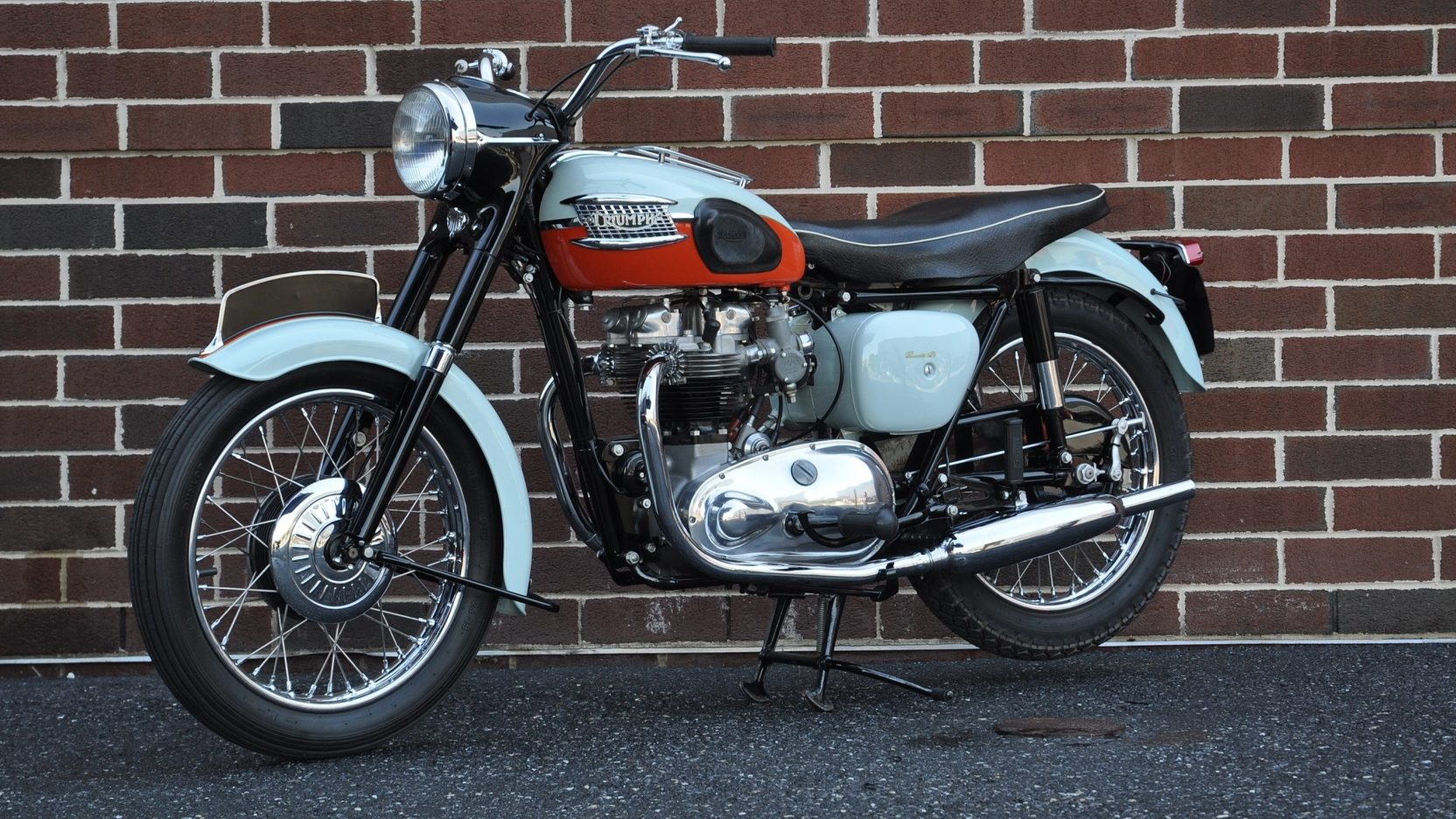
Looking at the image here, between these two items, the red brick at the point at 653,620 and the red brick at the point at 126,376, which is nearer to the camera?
the red brick at the point at 126,376

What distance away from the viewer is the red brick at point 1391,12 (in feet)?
11.6

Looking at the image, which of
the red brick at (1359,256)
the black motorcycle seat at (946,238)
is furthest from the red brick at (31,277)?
the red brick at (1359,256)

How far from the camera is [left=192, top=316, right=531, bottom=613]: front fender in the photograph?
2500mm

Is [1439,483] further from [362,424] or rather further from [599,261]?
[362,424]

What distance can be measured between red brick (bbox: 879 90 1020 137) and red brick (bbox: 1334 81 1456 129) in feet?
2.69

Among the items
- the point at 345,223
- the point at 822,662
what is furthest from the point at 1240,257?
the point at 345,223

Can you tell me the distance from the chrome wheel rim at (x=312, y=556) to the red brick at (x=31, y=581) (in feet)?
1.25

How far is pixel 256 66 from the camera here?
11.3 feet

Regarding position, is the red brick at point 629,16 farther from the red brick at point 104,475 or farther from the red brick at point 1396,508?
the red brick at point 1396,508

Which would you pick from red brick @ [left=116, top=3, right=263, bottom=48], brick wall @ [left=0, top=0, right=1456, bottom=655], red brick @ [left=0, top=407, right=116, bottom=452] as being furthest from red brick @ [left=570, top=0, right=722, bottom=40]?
red brick @ [left=0, top=407, right=116, bottom=452]

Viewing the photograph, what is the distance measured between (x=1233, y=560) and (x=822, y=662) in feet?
4.18

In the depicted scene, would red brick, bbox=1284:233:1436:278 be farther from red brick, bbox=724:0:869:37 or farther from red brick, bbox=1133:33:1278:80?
red brick, bbox=724:0:869:37

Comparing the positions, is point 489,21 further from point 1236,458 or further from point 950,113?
point 1236,458

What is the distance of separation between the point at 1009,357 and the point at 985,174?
1.56ft
